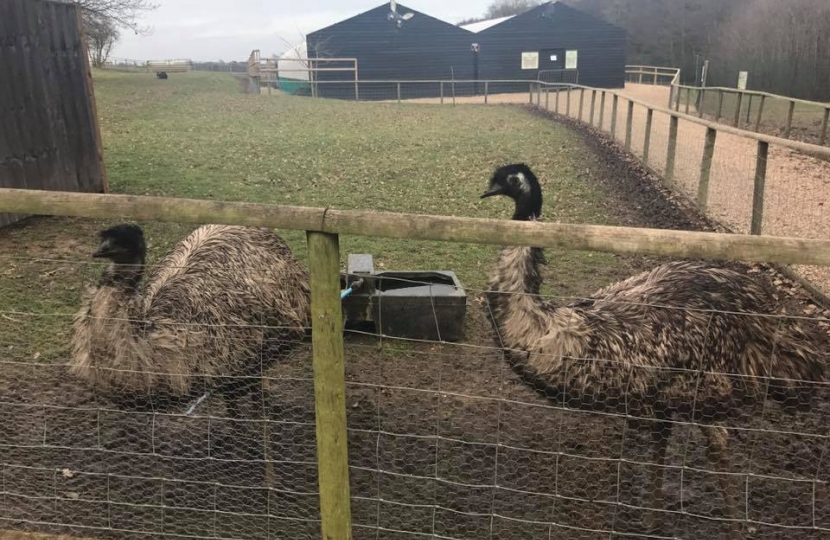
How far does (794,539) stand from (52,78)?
863 cm

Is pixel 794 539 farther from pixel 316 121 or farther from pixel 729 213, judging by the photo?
pixel 316 121

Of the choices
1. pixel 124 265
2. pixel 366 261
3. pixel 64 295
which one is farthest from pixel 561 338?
pixel 64 295

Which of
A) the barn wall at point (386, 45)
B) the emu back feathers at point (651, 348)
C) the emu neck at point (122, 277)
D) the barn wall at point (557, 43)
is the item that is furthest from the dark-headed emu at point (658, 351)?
the barn wall at point (557, 43)

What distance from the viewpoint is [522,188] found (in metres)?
3.53

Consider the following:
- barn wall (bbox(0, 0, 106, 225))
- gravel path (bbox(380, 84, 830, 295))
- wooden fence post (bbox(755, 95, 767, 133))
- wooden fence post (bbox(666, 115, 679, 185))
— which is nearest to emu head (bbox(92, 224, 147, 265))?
barn wall (bbox(0, 0, 106, 225))

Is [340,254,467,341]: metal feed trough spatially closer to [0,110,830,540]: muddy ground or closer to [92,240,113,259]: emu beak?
[0,110,830,540]: muddy ground

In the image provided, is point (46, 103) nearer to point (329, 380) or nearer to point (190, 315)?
point (190, 315)

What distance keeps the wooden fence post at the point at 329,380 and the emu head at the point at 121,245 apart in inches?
53.4

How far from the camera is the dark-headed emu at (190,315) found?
318cm

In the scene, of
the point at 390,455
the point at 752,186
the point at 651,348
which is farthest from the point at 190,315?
the point at 752,186

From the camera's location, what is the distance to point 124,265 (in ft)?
10.6

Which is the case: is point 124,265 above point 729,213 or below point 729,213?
above

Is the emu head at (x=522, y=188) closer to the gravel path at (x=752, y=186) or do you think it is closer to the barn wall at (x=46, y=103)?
the gravel path at (x=752, y=186)

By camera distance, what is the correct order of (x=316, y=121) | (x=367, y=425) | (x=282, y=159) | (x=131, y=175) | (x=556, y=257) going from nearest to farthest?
(x=367, y=425) < (x=556, y=257) < (x=131, y=175) < (x=282, y=159) < (x=316, y=121)
